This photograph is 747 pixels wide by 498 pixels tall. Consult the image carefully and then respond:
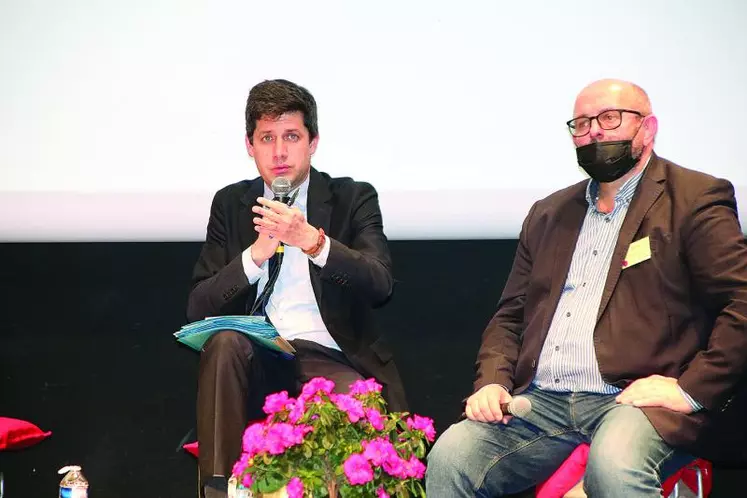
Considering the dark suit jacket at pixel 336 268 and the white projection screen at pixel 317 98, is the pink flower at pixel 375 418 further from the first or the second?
the white projection screen at pixel 317 98

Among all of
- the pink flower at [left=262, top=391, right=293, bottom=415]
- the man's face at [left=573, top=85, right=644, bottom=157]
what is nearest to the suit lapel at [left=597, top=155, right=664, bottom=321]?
the man's face at [left=573, top=85, right=644, bottom=157]

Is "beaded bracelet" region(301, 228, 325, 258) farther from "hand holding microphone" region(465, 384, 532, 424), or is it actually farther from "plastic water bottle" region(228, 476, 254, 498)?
"plastic water bottle" region(228, 476, 254, 498)

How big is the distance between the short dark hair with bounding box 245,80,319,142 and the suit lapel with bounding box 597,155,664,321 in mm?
1132

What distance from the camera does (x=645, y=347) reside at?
2.62 m

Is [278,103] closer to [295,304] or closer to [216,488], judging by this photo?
[295,304]

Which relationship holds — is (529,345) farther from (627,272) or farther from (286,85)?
(286,85)

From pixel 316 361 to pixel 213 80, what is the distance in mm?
1186

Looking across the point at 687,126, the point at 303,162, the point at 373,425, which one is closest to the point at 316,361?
the point at 303,162

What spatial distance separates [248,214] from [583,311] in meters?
1.19

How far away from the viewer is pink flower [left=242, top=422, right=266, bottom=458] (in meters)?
2.33

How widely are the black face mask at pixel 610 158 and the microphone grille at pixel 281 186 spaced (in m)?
0.89

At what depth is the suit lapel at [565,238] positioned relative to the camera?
2.87 metres

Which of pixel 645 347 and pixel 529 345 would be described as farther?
pixel 529 345

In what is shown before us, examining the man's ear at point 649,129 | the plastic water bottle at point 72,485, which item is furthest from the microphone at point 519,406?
the plastic water bottle at point 72,485
